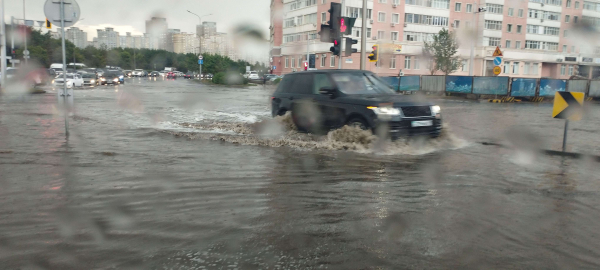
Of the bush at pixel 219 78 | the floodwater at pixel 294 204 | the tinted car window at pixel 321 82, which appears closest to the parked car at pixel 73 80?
the bush at pixel 219 78

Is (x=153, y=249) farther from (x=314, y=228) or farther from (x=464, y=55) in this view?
(x=464, y=55)

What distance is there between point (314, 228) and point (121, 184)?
2.95 metres

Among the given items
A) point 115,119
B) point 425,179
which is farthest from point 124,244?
point 115,119

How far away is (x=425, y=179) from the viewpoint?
6.52 m

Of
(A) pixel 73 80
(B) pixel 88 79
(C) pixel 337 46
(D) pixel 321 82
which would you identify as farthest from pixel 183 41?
(B) pixel 88 79

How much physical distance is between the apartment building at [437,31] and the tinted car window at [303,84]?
1826 inches

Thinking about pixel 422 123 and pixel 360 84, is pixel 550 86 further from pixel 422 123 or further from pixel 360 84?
pixel 422 123

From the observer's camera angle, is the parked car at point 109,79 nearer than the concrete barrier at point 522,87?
No

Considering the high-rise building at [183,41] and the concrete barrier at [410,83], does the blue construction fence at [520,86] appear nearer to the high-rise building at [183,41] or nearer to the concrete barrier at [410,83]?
the concrete barrier at [410,83]

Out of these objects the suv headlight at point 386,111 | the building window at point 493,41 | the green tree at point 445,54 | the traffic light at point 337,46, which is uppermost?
the building window at point 493,41

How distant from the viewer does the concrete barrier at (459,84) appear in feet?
105

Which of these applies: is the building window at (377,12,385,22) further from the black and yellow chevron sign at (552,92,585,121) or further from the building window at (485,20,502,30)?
the black and yellow chevron sign at (552,92,585,121)

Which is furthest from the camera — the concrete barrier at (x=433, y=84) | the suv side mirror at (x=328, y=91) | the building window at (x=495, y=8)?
the building window at (x=495, y=8)

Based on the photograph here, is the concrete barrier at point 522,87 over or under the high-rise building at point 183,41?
under
